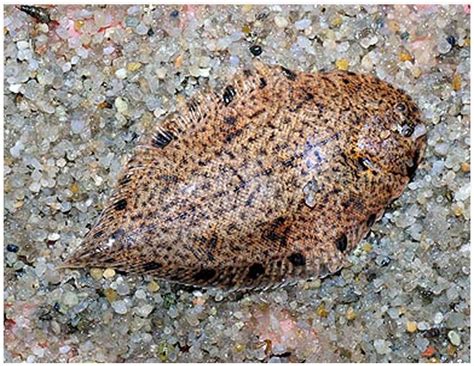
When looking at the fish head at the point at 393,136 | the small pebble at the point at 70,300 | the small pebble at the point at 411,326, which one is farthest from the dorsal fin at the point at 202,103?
the small pebble at the point at 411,326

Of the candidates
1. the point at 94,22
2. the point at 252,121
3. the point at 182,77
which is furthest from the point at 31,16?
the point at 252,121

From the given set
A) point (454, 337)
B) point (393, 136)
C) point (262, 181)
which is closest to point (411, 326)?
point (454, 337)

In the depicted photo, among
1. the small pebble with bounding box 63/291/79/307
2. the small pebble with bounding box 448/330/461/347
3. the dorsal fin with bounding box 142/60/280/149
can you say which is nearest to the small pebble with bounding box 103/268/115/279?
the small pebble with bounding box 63/291/79/307

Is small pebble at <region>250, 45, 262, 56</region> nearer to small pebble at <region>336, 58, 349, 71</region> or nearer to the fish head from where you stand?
small pebble at <region>336, 58, 349, 71</region>

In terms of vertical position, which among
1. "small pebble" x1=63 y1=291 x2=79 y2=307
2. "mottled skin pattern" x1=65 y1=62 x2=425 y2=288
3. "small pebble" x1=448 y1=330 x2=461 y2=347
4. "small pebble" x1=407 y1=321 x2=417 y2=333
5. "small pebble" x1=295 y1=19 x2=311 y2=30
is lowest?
"small pebble" x1=448 y1=330 x2=461 y2=347

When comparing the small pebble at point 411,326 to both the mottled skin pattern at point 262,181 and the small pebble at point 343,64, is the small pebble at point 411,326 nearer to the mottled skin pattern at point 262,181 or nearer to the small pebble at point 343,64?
the mottled skin pattern at point 262,181

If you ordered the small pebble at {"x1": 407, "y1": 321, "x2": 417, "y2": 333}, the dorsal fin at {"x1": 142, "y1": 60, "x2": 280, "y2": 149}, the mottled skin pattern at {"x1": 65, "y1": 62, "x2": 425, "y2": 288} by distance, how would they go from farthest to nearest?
1. the small pebble at {"x1": 407, "y1": 321, "x2": 417, "y2": 333}
2. the dorsal fin at {"x1": 142, "y1": 60, "x2": 280, "y2": 149}
3. the mottled skin pattern at {"x1": 65, "y1": 62, "x2": 425, "y2": 288}

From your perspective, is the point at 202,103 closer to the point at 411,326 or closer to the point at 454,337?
the point at 411,326
